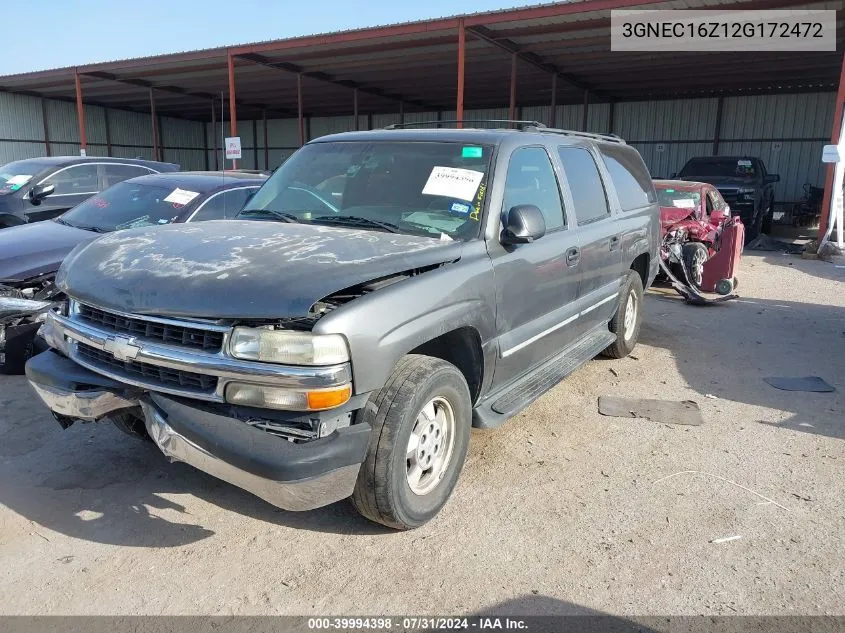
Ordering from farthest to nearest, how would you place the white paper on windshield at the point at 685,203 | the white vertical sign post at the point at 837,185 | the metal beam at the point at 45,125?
1. the metal beam at the point at 45,125
2. the white vertical sign post at the point at 837,185
3. the white paper on windshield at the point at 685,203

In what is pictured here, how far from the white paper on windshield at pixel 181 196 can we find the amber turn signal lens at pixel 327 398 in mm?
4247

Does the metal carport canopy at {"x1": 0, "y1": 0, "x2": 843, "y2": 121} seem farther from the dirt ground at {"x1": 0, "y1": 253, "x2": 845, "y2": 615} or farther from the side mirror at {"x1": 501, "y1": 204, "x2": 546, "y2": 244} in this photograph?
the dirt ground at {"x1": 0, "y1": 253, "x2": 845, "y2": 615}

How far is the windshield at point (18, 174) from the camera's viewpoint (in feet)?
27.9

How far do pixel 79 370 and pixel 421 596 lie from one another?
1880 millimetres

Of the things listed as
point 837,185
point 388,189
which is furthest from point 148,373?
point 837,185

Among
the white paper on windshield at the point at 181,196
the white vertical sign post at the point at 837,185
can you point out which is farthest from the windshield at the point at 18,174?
the white vertical sign post at the point at 837,185

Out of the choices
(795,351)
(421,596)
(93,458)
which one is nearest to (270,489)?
(421,596)

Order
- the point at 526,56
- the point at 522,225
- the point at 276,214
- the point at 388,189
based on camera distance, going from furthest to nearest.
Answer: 1. the point at 526,56
2. the point at 276,214
3. the point at 388,189
4. the point at 522,225

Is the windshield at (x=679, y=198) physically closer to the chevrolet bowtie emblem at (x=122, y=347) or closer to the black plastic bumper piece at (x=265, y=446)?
the black plastic bumper piece at (x=265, y=446)

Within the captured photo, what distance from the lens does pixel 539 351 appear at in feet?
12.9

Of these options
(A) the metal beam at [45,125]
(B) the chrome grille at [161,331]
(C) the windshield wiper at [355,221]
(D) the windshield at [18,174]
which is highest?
(A) the metal beam at [45,125]

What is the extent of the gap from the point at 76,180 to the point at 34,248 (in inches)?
161

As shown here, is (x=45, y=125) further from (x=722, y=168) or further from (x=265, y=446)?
(x=265, y=446)

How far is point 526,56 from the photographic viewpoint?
16.5 metres
